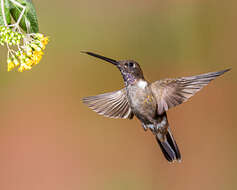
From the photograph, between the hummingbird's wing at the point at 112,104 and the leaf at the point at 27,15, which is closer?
the leaf at the point at 27,15

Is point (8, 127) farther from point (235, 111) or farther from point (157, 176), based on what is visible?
point (235, 111)

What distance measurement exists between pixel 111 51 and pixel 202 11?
832 mm

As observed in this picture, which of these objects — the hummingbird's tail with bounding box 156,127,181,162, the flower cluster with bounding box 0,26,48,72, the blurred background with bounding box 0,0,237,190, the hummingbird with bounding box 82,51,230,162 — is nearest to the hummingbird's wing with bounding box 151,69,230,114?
the hummingbird with bounding box 82,51,230,162

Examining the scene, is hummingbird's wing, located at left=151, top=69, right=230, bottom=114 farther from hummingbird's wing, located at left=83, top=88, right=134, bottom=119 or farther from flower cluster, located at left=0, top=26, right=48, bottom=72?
flower cluster, located at left=0, top=26, right=48, bottom=72

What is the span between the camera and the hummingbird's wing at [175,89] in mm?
961

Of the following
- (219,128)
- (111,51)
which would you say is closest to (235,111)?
(219,128)

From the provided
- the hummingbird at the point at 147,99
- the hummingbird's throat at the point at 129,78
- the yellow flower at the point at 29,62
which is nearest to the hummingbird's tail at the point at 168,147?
the hummingbird at the point at 147,99

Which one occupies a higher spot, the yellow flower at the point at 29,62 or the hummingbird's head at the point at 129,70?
the hummingbird's head at the point at 129,70

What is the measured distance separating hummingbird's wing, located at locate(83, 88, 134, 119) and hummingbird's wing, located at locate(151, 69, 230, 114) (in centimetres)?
14

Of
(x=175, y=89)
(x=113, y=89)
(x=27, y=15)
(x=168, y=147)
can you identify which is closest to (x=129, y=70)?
(x=175, y=89)

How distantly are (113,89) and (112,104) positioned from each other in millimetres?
1391

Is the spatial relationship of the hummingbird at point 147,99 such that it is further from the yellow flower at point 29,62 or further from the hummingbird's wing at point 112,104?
the yellow flower at point 29,62

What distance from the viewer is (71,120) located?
8.42ft

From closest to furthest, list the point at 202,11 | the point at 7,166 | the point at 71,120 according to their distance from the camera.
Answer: the point at 7,166, the point at 71,120, the point at 202,11
